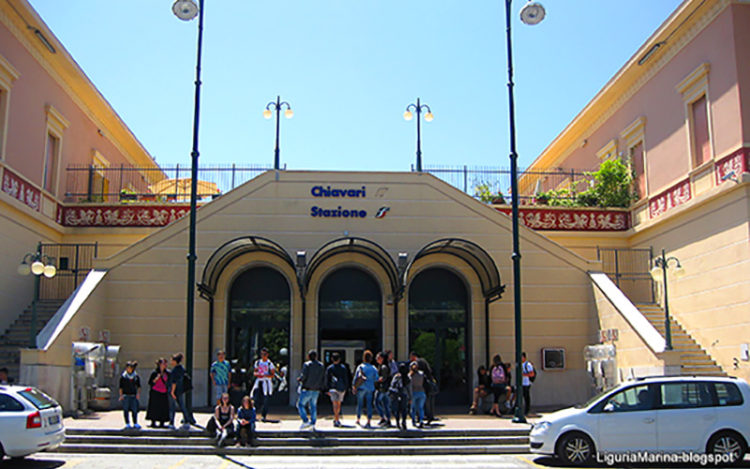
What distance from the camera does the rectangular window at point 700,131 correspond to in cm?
2050

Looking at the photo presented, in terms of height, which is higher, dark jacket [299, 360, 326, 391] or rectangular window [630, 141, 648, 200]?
rectangular window [630, 141, 648, 200]

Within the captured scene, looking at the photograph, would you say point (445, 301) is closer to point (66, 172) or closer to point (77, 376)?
point (77, 376)

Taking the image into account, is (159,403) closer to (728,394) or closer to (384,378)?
(384,378)

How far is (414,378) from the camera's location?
612 inches

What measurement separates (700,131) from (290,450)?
49.3ft

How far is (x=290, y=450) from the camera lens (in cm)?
1394

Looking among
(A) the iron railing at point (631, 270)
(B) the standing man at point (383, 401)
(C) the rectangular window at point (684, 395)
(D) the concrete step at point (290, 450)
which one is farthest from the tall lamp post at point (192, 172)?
(A) the iron railing at point (631, 270)

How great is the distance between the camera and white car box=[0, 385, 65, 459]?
11648mm

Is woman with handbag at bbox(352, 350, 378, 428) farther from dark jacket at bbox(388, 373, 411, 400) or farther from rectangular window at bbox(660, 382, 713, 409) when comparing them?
rectangular window at bbox(660, 382, 713, 409)

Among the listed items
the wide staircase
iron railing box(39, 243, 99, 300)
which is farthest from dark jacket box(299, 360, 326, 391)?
iron railing box(39, 243, 99, 300)

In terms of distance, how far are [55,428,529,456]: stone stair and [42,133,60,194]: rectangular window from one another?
41.0ft

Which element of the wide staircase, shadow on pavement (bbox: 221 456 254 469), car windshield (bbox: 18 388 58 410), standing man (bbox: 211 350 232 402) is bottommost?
shadow on pavement (bbox: 221 456 254 469)

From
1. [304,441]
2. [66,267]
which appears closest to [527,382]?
[304,441]

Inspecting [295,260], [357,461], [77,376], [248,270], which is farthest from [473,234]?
[77,376]
